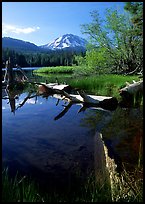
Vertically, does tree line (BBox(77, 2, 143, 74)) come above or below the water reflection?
above

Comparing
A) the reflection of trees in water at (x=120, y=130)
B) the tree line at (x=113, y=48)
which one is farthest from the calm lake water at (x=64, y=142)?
the tree line at (x=113, y=48)

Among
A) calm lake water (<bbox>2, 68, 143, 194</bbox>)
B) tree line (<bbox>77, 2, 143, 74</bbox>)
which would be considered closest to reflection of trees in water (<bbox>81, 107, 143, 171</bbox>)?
calm lake water (<bbox>2, 68, 143, 194</bbox>)

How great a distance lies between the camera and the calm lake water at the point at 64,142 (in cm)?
586

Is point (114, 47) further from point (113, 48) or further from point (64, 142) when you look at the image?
point (64, 142)

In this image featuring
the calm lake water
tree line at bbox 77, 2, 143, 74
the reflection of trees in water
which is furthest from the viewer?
tree line at bbox 77, 2, 143, 74

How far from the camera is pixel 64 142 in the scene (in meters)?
7.92

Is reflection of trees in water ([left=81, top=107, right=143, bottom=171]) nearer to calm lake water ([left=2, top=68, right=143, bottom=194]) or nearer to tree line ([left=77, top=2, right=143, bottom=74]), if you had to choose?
calm lake water ([left=2, top=68, right=143, bottom=194])

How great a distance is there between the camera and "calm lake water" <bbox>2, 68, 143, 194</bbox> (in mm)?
5863

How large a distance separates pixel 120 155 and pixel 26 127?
4.25 meters

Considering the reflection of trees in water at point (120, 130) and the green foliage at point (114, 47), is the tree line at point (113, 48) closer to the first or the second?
the green foliage at point (114, 47)

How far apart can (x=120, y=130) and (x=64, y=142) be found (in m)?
2.10

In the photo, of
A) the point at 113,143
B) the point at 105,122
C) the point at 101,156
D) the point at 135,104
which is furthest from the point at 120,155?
the point at 135,104

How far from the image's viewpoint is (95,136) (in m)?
8.61

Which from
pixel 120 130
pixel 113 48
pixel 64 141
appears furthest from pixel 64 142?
pixel 113 48
